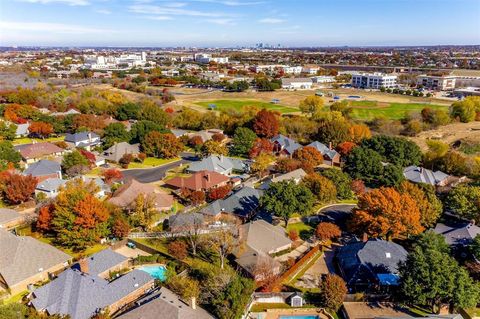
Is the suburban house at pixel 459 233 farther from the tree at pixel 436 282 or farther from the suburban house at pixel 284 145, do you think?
the suburban house at pixel 284 145

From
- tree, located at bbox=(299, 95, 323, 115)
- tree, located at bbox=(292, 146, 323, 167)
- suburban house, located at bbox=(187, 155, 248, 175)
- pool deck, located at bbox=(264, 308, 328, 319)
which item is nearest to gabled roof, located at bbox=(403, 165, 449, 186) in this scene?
tree, located at bbox=(292, 146, 323, 167)

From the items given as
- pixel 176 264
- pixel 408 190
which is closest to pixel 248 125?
pixel 408 190

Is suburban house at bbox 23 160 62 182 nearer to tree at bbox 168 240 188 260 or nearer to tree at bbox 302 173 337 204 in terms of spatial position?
tree at bbox 168 240 188 260

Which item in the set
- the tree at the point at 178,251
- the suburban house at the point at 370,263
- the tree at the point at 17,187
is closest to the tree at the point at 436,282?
the suburban house at the point at 370,263

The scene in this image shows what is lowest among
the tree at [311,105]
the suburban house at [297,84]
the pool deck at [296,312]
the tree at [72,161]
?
the pool deck at [296,312]

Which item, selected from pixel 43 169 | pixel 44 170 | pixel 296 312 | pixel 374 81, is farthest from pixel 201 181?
pixel 374 81

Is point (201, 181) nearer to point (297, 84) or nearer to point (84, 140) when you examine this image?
point (84, 140)

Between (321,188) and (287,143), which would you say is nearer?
(321,188)
